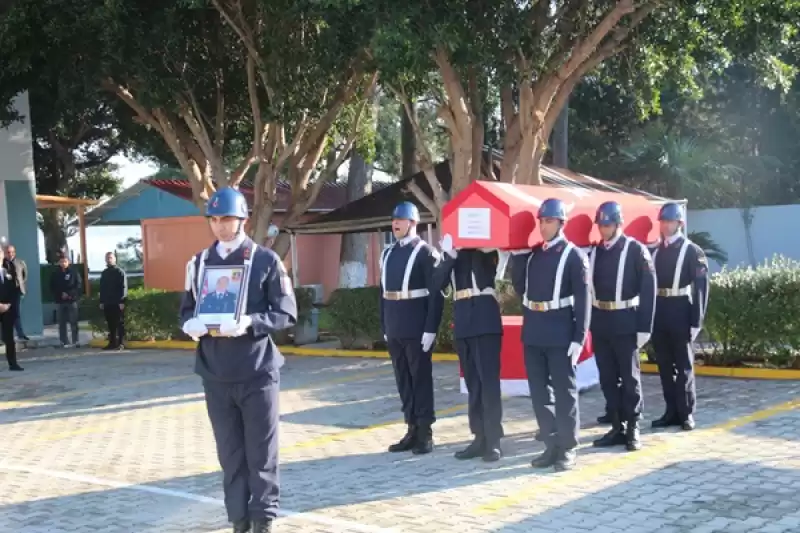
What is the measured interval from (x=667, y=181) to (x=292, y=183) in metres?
17.0

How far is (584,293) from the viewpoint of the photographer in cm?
723

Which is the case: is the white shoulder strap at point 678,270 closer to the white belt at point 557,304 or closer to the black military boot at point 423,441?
the white belt at point 557,304

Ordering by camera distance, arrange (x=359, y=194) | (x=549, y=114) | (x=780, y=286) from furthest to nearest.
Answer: (x=359, y=194) < (x=549, y=114) < (x=780, y=286)

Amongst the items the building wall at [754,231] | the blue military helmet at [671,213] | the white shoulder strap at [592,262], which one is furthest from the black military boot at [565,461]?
the building wall at [754,231]

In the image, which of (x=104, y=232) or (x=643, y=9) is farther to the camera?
(x=104, y=232)

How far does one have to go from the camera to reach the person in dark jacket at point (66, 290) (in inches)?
723

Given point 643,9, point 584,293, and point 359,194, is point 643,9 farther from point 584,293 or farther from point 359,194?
point 359,194

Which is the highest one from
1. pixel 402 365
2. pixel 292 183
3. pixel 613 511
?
pixel 292 183

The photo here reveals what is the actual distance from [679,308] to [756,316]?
3.32m

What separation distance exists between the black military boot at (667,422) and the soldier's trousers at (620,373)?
0.57 meters

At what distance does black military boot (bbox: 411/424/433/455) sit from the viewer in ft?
26.6

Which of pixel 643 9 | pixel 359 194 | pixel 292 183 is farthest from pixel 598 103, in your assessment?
pixel 643 9

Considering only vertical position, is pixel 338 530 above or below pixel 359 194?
below

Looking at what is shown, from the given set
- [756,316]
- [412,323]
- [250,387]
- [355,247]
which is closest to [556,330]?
[412,323]
